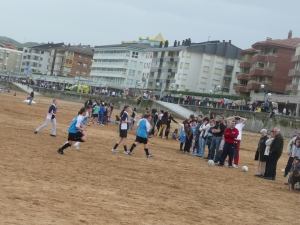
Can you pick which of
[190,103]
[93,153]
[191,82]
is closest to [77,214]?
[93,153]

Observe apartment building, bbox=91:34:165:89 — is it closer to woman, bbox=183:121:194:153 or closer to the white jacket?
woman, bbox=183:121:194:153

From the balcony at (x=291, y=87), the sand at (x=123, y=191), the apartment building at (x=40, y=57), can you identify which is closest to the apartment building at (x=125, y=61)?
the apartment building at (x=40, y=57)

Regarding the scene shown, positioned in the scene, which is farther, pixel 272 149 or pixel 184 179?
pixel 272 149

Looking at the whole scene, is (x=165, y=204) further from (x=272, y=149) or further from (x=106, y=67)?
(x=106, y=67)

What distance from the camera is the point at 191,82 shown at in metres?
114

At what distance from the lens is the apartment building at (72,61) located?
171m

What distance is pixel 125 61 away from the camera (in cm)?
14062

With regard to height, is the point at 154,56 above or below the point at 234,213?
above

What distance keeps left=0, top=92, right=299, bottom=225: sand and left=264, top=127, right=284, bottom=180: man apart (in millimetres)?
478

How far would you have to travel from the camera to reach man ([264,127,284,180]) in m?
19.8

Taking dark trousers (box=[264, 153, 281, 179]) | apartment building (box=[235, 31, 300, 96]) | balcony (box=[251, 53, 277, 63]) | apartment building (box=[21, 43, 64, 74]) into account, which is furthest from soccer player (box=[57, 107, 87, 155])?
apartment building (box=[21, 43, 64, 74])

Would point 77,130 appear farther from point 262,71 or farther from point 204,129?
point 262,71

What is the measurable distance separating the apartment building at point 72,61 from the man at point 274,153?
152 m

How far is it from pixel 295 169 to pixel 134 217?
26.5ft
